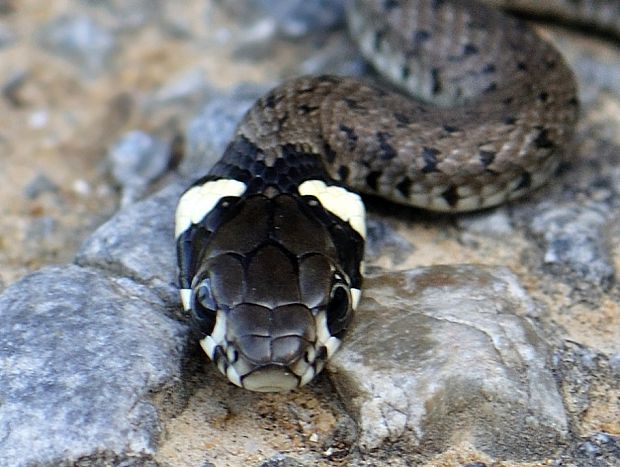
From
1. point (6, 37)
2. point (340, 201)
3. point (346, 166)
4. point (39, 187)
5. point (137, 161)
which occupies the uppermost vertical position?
point (340, 201)

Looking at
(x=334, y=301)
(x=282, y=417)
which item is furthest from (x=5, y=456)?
(x=334, y=301)

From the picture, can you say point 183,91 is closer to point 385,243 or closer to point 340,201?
point 385,243

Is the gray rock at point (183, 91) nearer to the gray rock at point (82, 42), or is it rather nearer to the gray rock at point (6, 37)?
the gray rock at point (82, 42)

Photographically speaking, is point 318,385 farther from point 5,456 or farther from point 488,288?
point 5,456

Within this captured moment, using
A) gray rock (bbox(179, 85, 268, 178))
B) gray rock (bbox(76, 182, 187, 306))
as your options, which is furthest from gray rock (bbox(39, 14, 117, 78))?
gray rock (bbox(76, 182, 187, 306))

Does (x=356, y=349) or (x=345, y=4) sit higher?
(x=345, y=4)

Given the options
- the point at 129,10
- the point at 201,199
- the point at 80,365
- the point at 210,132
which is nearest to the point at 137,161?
the point at 210,132
